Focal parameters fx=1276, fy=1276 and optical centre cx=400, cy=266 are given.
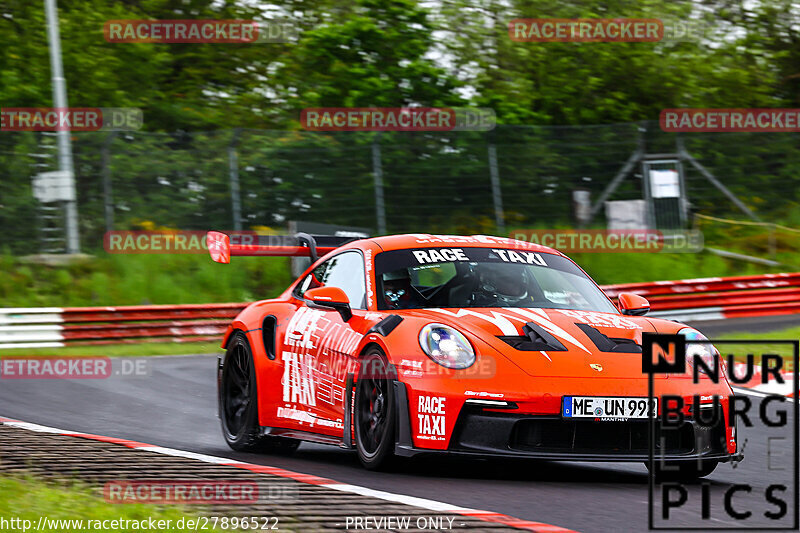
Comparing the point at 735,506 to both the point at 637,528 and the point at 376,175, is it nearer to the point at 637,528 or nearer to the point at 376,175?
the point at 637,528

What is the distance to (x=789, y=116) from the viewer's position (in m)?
27.7

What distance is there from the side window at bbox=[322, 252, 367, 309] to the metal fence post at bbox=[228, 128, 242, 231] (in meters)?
12.5

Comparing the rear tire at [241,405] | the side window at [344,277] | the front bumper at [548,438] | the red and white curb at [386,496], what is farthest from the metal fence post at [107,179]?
the front bumper at [548,438]

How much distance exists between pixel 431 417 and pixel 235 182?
14.8 metres

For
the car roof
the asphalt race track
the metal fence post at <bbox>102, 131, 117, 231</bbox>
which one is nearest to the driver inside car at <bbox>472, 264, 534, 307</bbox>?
the car roof

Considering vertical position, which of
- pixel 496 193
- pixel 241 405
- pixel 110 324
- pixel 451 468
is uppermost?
pixel 496 193

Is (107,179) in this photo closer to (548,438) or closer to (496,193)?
(496,193)

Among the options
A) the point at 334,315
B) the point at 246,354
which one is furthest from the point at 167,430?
the point at 334,315

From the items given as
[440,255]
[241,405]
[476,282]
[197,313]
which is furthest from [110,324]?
[476,282]

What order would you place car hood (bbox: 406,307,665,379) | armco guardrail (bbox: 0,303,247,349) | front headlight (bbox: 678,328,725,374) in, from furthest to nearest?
1. armco guardrail (bbox: 0,303,247,349)
2. front headlight (bbox: 678,328,725,374)
3. car hood (bbox: 406,307,665,379)

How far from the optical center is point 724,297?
64.4ft

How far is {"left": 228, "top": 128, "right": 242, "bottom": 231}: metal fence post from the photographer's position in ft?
67.9

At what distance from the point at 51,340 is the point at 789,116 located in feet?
56.0

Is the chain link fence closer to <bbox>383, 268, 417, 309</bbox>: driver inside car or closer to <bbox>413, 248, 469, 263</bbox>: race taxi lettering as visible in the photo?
<bbox>413, 248, 469, 263</bbox>: race taxi lettering
